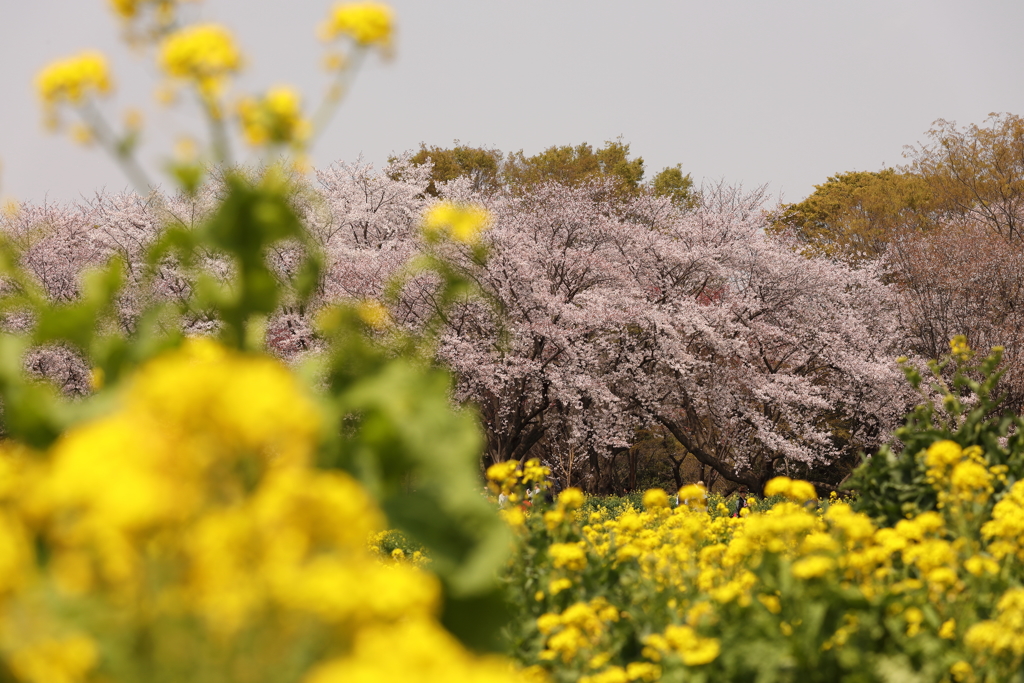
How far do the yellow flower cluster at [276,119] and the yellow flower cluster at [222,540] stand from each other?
94 centimetres

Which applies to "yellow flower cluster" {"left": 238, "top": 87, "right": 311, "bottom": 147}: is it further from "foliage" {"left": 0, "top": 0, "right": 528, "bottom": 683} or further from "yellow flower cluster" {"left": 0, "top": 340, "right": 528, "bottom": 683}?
"yellow flower cluster" {"left": 0, "top": 340, "right": 528, "bottom": 683}

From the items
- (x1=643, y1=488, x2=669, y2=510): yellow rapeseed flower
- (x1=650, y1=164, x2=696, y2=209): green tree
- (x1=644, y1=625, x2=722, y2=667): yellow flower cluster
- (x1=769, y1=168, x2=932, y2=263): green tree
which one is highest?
(x1=650, y1=164, x2=696, y2=209): green tree

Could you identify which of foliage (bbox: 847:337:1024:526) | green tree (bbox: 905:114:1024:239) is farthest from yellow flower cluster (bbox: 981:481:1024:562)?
green tree (bbox: 905:114:1024:239)

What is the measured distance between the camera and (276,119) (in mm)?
1723

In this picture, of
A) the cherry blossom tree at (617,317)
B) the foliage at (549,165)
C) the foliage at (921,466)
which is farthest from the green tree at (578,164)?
the foliage at (921,466)

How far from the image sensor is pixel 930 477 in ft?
11.3

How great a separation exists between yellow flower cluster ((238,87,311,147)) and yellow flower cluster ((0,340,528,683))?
3.08 ft

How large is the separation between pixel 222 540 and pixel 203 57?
1111 millimetres

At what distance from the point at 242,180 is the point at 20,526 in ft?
2.37

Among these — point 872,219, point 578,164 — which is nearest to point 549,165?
point 578,164

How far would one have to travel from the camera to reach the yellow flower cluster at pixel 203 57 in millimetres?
1586

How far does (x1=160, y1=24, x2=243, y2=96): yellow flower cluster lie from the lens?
1.59 metres

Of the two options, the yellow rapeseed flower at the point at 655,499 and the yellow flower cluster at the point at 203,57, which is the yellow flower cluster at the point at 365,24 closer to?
the yellow flower cluster at the point at 203,57

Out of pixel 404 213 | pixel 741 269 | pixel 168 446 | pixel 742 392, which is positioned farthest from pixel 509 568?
pixel 404 213
